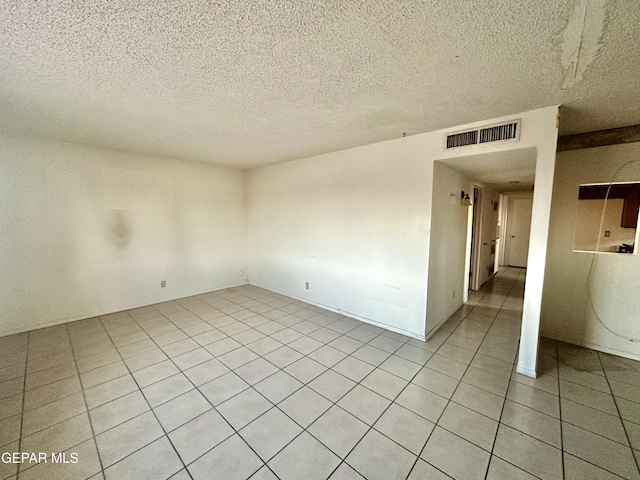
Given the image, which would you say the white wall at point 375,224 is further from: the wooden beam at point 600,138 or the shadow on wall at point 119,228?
the shadow on wall at point 119,228

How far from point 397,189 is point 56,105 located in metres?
3.56

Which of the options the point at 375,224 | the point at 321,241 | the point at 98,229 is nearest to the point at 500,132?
the point at 375,224

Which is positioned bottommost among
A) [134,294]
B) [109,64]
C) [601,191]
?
[134,294]

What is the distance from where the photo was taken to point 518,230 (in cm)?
789

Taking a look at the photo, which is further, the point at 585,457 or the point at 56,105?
the point at 56,105

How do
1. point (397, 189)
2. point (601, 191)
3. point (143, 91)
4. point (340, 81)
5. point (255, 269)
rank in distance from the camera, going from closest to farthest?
point (340, 81) → point (143, 91) → point (601, 191) → point (397, 189) → point (255, 269)

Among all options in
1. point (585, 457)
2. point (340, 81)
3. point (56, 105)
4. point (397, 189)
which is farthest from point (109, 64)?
point (585, 457)

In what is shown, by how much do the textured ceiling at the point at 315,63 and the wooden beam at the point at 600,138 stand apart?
0.13 metres

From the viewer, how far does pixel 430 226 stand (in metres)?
3.05

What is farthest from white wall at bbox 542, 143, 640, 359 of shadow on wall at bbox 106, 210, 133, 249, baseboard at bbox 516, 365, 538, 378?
shadow on wall at bbox 106, 210, 133, 249

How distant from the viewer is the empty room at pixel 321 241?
4.84 feet

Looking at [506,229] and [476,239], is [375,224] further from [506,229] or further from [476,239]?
[506,229]

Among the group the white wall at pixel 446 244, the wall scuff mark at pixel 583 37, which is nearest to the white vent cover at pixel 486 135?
the white wall at pixel 446 244

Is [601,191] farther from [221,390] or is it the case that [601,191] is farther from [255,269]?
[255,269]
